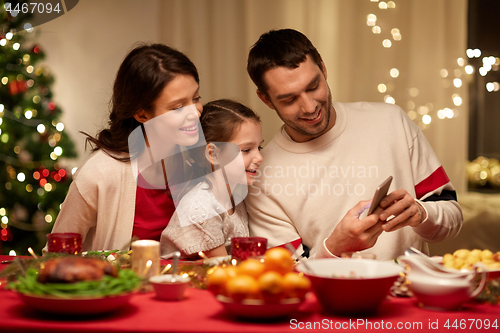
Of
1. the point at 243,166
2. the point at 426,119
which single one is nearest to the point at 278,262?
the point at 243,166

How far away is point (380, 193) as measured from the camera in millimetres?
1363

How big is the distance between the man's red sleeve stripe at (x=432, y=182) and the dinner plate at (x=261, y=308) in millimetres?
1328

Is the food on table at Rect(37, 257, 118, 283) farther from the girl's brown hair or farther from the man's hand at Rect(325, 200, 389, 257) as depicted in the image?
the girl's brown hair

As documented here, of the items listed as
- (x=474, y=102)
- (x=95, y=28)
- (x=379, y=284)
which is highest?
(x=95, y=28)

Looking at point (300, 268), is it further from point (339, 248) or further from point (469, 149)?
point (469, 149)

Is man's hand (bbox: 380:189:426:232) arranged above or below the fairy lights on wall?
below

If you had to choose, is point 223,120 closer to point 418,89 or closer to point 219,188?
point 219,188

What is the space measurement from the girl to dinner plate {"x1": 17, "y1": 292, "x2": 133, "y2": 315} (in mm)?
848

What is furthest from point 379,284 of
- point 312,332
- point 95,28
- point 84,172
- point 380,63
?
point 95,28

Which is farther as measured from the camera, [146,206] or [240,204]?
[240,204]

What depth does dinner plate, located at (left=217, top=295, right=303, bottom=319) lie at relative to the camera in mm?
889

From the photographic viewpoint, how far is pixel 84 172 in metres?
1.93

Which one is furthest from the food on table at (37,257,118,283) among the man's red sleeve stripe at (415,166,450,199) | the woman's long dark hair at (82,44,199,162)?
the man's red sleeve stripe at (415,166,450,199)

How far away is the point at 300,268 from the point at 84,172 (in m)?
1.24
